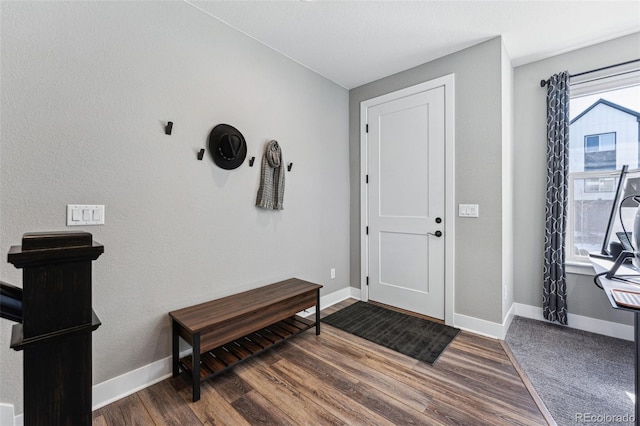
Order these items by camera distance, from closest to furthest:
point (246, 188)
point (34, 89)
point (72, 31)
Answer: point (34, 89), point (72, 31), point (246, 188)

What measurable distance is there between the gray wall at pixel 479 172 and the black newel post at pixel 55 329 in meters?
2.81

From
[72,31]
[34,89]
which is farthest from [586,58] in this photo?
[34,89]

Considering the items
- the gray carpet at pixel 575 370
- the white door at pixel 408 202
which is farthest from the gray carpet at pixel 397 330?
the gray carpet at pixel 575 370

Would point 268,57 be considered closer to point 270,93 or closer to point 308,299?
point 270,93

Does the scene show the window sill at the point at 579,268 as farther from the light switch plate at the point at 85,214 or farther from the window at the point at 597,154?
the light switch plate at the point at 85,214

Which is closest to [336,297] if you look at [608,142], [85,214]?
[85,214]

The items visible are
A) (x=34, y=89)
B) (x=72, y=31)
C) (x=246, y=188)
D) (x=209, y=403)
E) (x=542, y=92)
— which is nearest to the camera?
(x=34, y=89)

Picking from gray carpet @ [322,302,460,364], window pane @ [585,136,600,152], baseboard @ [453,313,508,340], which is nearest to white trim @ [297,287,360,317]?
gray carpet @ [322,302,460,364]

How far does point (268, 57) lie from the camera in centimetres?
257

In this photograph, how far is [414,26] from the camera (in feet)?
7.53

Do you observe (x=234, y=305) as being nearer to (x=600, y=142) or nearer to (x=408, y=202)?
(x=408, y=202)

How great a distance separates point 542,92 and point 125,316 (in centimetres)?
412

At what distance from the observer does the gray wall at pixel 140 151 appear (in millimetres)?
1445

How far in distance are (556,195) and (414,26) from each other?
6.75ft
